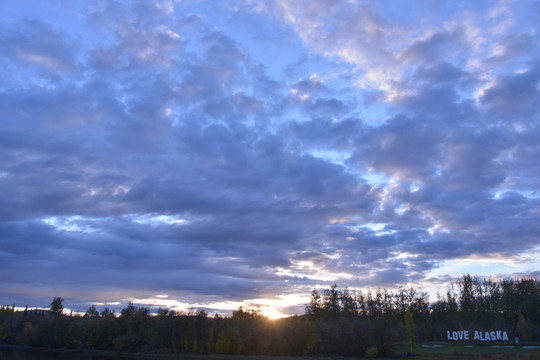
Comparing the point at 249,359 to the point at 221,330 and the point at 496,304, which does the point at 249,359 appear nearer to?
the point at 221,330

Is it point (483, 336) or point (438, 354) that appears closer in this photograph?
point (438, 354)

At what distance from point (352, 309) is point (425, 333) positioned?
18771 millimetres

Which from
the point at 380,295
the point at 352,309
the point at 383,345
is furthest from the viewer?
the point at 380,295

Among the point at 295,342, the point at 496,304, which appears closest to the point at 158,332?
the point at 295,342

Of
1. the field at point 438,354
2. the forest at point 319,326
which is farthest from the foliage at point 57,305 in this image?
the field at point 438,354

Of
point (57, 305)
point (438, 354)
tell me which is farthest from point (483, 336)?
point (57, 305)

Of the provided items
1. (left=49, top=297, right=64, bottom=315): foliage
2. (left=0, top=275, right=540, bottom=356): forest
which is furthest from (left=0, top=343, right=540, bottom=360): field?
(left=49, top=297, right=64, bottom=315): foliage

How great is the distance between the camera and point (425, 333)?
102750mm

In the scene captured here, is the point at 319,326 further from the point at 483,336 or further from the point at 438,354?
the point at 483,336

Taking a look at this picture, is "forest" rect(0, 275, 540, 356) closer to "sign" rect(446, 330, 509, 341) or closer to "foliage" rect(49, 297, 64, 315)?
"sign" rect(446, 330, 509, 341)

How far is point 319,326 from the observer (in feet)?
253

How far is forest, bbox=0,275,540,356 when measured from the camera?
244ft

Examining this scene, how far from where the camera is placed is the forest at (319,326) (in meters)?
74.5

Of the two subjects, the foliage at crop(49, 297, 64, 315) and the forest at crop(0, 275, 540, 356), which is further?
the foliage at crop(49, 297, 64, 315)
